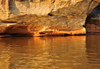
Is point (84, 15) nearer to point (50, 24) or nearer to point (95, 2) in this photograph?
point (95, 2)

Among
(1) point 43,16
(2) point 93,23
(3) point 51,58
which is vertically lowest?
(3) point 51,58

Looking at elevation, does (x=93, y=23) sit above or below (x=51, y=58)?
above

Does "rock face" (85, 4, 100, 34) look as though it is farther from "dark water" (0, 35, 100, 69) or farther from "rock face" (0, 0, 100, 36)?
"dark water" (0, 35, 100, 69)

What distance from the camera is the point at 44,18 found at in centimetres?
1062

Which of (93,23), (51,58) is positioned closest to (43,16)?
(93,23)

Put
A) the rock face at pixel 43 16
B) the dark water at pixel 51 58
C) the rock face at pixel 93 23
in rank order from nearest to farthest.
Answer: the dark water at pixel 51 58 < the rock face at pixel 43 16 < the rock face at pixel 93 23

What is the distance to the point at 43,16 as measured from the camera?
1044 centimetres

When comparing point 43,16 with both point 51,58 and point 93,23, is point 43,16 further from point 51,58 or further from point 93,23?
point 51,58

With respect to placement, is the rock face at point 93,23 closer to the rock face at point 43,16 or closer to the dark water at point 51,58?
the rock face at point 43,16

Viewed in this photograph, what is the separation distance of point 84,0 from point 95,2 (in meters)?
1.49

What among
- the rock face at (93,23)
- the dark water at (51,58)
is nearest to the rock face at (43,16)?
the rock face at (93,23)

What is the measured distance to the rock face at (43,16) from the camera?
970 centimetres

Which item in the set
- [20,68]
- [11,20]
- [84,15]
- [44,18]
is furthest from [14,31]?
[20,68]

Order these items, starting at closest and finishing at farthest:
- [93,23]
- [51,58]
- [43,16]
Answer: [51,58]
[43,16]
[93,23]
